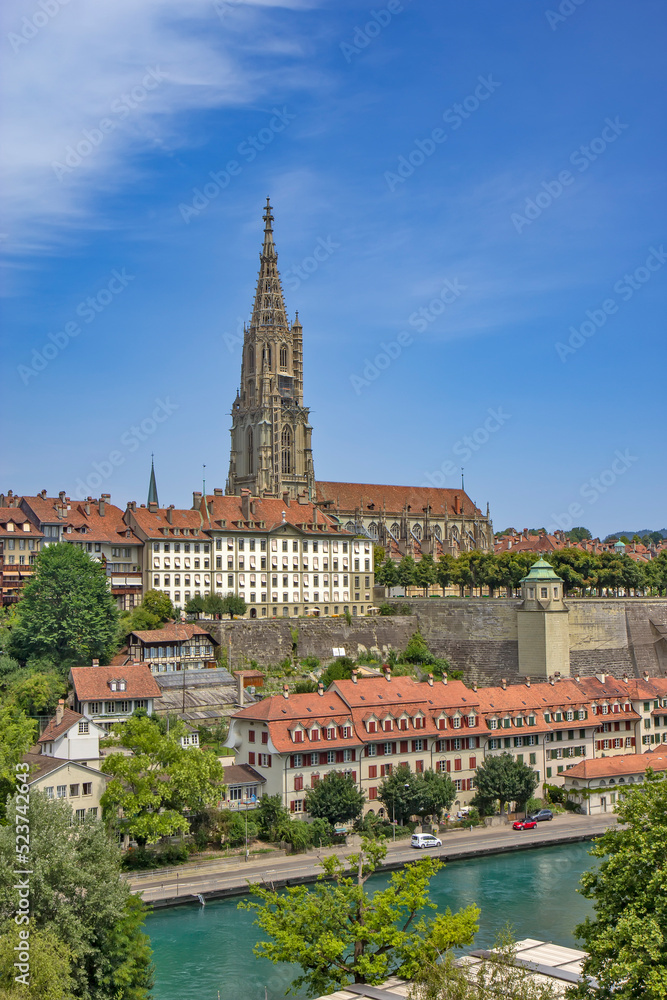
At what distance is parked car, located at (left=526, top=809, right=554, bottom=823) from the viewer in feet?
199

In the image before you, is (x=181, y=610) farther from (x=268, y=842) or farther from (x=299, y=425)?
(x=299, y=425)

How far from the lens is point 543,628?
8719 centimetres

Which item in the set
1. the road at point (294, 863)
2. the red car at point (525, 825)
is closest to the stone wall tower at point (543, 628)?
the road at point (294, 863)

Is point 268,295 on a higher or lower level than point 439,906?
higher

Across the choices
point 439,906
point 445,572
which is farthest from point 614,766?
point 445,572

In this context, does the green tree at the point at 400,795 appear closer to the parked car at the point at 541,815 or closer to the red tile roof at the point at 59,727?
the parked car at the point at 541,815

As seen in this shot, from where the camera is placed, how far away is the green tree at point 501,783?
197 ft

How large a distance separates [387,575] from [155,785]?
65727mm

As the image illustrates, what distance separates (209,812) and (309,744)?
6.77 meters

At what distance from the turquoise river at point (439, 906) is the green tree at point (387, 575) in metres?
59.7

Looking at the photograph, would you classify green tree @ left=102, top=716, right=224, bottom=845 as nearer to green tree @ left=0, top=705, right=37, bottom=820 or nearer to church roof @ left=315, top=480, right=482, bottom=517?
green tree @ left=0, top=705, right=37, bottom=820

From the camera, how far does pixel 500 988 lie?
80.5 feet

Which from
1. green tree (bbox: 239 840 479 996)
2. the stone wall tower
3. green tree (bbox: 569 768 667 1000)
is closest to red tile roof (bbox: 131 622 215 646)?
the stone wall tower

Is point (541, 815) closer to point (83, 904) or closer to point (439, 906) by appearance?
point (439, 906)
